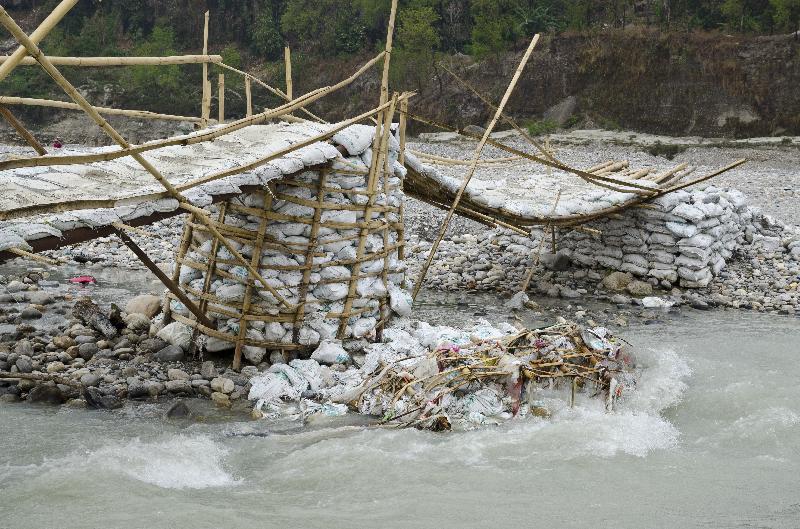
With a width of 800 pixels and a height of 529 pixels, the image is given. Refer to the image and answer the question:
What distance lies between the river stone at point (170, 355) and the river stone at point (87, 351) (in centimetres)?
57

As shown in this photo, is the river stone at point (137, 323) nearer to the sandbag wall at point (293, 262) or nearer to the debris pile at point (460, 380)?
the sandbag wall at point (293, 262)

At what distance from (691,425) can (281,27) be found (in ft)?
104

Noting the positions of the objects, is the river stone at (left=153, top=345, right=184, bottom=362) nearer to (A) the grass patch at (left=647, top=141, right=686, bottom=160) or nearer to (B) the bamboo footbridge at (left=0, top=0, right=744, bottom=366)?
(B) the bamboo footbridge at (left=0, top=0, right=744, bottom=366)

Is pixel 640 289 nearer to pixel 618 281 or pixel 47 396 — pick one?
pixel 618 281

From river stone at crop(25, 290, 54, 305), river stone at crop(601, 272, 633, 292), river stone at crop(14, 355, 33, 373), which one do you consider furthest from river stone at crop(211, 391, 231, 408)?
river stone at crop(601, 272, 633, 292)

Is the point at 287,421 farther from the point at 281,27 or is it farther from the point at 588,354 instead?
the point at 281,27

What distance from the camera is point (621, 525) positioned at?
5324mm

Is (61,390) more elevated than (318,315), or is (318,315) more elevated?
(318,315)

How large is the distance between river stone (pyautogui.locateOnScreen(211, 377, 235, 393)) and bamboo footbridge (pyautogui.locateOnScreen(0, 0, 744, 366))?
0.35 metres

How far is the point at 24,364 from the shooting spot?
7.35m

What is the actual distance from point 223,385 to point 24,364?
1.69 metres

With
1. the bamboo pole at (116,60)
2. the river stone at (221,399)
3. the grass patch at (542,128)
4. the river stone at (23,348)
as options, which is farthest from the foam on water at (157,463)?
the grass patch at (542,128)

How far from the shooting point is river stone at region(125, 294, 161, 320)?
8.62m

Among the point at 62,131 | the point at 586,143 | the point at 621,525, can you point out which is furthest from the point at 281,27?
the point at 621,525
